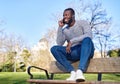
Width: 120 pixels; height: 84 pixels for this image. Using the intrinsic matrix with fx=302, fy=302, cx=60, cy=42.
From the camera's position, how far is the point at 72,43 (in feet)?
12.9

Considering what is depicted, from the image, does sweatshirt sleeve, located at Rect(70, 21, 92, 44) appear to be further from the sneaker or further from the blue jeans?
the sneaker

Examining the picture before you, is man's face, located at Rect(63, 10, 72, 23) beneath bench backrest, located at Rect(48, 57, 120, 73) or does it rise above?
above

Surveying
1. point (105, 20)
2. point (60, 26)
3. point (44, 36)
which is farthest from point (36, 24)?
point (60, 26)

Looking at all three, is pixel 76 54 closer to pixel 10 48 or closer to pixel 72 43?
pixel 72 43

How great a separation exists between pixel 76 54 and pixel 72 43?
0.16 metres

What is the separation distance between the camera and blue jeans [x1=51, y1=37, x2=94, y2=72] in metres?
3.64

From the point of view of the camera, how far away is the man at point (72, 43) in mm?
3658

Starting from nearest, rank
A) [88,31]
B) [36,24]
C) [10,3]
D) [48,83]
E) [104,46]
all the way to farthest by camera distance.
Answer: [48,83] → [88,31] → [104,46] → [10,3] → [36,24]

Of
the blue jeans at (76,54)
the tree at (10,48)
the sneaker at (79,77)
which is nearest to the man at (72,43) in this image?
the blue jeans at (76,54)

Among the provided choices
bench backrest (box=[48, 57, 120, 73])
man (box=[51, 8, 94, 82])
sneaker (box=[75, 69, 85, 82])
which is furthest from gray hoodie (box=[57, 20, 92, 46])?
sneaker (box=[75, 69, 85, 82])

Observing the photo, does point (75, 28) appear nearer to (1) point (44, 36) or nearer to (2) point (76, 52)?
(2) point (76, 52)

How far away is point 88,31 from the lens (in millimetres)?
3900

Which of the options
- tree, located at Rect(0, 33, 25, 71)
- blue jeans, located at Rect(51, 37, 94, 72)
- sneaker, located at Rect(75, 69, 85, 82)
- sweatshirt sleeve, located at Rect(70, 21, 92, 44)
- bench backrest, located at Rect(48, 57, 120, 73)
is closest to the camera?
sneaker, located at Rect(75, 69, 85, 82)

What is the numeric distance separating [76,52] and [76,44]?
104 mm
